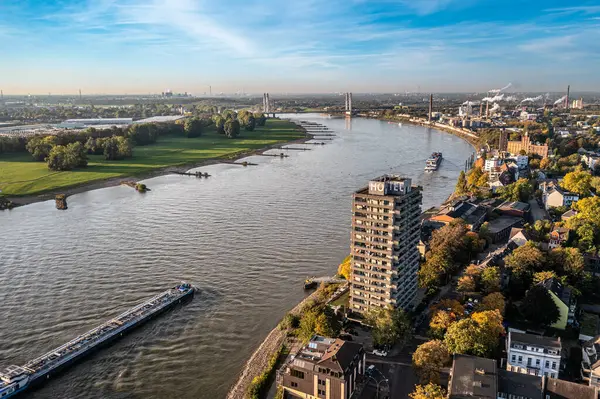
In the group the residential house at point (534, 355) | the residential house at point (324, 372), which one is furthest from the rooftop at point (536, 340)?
the residential house at point (324, 372)

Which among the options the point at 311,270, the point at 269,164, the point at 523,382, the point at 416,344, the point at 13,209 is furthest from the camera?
the point at 269,164

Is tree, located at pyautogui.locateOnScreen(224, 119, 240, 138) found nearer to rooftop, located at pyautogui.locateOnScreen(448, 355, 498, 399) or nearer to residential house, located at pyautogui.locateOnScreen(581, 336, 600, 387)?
residential house, located at pyautogui.locateOnScreen(581, 336, 600, 387)

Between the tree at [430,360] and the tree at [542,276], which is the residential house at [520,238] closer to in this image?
the tree at [542,276]

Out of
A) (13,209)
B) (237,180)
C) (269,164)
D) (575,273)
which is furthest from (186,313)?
(269,164)

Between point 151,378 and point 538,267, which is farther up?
point 538,267

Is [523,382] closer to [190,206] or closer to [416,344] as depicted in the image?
[416,344]

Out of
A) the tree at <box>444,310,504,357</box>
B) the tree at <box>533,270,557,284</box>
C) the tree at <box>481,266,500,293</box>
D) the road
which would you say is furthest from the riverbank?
the tree at <box>533,270,557,284</box>

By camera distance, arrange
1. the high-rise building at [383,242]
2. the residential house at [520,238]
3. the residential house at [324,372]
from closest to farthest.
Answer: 1. the residential house at [324,372]
2. the high-rise building at [383,242]
3. the residential house at [520,238]
